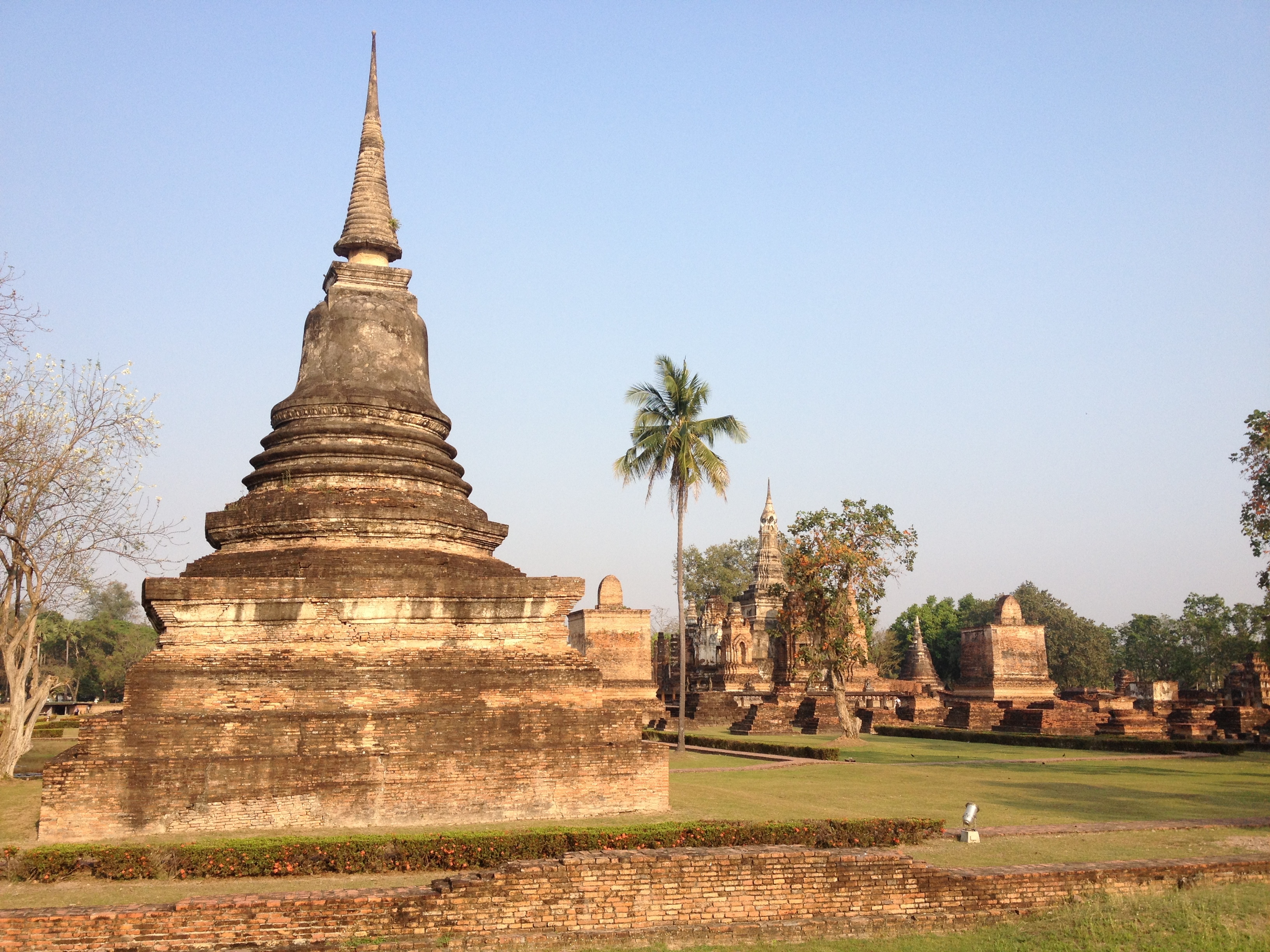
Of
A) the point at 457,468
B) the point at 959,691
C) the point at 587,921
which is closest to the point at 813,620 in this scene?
the point at 959,691

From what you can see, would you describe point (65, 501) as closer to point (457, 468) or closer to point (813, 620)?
point (457, 468)

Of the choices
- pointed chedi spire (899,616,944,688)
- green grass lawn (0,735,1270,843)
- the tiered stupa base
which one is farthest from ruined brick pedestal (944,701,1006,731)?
the tiered stupa base

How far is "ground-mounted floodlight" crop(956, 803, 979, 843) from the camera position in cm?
1081

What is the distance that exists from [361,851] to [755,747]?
54.0 feet

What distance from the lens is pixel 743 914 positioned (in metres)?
8.33

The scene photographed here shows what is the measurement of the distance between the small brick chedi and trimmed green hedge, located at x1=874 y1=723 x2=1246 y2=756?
17076mm

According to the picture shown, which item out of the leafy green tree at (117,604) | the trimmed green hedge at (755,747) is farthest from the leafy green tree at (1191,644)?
the leafy green tree at (117,604)

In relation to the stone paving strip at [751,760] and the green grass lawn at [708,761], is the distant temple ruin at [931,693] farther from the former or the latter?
the green grass lawn at [708,761]

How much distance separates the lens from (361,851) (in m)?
9.28

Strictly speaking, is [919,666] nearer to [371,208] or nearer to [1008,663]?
[1008,663]

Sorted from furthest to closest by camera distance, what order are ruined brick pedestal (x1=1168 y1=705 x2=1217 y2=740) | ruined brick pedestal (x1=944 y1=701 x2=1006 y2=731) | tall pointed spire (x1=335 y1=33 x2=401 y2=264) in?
ruined brick pedestal (x1=944 y1=701 x2=1006 y2=731) < ruined brick pedestal (x1=1168 y1=705 x2=1217 y2=740) < tall pointed spire (x1=335 y1=33 x2=401 y2=264)

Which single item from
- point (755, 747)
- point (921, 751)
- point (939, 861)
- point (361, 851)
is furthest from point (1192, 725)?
point (361, 851)

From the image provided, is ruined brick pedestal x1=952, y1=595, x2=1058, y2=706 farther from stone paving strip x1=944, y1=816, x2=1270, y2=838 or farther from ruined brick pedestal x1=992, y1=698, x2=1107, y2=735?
stone paving strip x1=944, y1=816, x2=1270, y2=838

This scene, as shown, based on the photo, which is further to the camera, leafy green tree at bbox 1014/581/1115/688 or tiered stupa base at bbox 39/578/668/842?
leafy green tree at bbox 1014/581/1115/688
